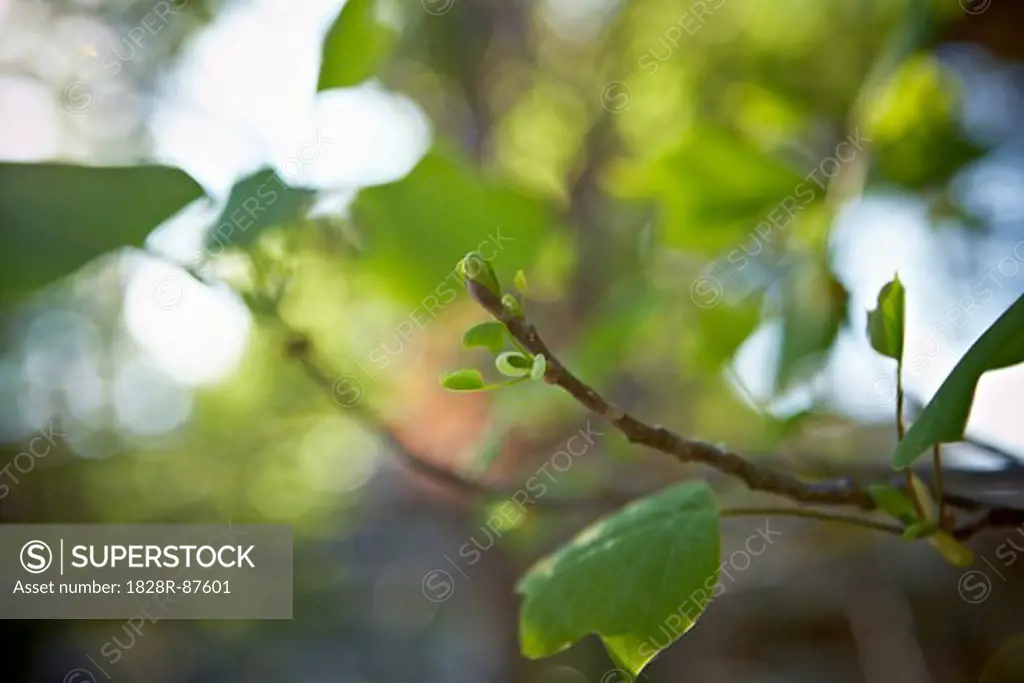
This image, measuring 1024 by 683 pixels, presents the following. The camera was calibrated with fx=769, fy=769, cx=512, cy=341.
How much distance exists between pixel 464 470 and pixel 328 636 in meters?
0.32

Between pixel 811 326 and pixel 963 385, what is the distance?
208 millimetres

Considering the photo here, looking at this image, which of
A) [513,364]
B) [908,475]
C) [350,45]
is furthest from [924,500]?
[350,45]

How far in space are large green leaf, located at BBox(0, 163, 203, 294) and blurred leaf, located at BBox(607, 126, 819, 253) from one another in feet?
0.89

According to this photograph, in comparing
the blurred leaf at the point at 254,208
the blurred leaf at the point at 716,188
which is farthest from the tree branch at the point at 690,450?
the blurred leaf at the point at 716,188

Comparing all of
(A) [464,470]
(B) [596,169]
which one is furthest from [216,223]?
(B) [596,169]

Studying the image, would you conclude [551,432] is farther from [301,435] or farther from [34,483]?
[34,483]

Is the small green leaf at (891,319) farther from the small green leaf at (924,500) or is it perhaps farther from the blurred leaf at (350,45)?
the blurred leaf at (350,45)

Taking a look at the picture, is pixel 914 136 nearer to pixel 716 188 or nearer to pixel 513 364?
pixel 716 188

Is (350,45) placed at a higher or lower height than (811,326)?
higher

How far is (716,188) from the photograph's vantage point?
0.44 m

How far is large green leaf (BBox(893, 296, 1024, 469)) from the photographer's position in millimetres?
203

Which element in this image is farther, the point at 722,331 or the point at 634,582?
the point at 722,331

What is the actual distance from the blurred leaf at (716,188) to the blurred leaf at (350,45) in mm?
194

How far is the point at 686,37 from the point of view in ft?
2.52
